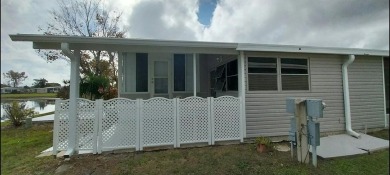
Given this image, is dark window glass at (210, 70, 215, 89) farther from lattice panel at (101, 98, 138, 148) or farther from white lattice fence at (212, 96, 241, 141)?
lattice panel at (101, 98, 138, 148)

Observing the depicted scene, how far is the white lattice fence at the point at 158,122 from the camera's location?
520 cm

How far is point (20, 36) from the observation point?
418cm

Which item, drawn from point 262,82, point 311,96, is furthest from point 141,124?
point 311,96

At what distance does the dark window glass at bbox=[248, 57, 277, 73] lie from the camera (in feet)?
19.9

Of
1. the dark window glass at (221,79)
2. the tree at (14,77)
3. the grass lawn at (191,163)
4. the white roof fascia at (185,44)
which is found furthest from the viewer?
the dark window glass at (221,79)

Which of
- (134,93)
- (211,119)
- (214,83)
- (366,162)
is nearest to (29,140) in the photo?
(134,93)

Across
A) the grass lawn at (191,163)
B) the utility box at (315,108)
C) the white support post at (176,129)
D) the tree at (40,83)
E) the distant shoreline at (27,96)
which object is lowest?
the grass lawn at (191,163)

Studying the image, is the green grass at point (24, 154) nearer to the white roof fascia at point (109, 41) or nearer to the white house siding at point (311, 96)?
the white roof fascia at point (109, 41)

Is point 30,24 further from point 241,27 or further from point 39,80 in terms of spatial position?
point 241,27

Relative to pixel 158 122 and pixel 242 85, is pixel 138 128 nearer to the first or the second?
pixel 158 122

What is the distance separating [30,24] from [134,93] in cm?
348

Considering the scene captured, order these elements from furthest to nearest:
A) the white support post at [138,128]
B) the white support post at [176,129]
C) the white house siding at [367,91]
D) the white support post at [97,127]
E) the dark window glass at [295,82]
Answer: the white house siding at [367,91]
the dark window glass at [295,82]
the white support post at [176,129]
the white support post at [138,128]
the white support post at [97,127]

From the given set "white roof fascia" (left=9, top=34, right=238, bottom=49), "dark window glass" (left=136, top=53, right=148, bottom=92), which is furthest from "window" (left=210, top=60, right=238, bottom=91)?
"dark window glass" (left=136, top=53, right=148, bottom=92)

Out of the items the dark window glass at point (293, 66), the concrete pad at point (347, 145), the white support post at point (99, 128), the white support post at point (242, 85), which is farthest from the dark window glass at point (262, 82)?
the white support post at point (99, 128)
